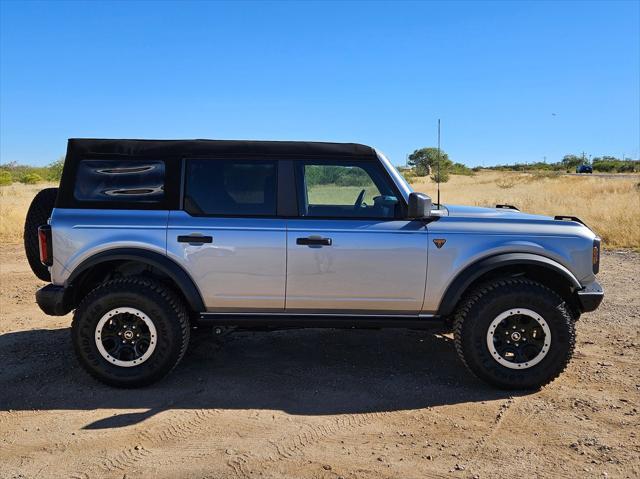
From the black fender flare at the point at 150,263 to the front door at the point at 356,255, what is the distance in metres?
0.79

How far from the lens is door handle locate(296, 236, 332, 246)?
4.02m

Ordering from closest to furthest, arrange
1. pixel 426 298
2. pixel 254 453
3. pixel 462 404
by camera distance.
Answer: pixel 254 453 → pixel 462 404 → pixel 426 298

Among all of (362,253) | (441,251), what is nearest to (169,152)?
(362,253)

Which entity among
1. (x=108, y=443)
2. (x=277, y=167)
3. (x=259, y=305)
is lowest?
(x=108, y=443)

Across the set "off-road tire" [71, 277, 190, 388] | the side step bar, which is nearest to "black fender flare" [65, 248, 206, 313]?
"off-road tire" [71, 277, 190, 388]

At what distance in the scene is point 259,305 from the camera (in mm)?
4145

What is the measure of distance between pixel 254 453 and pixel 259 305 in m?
1.25

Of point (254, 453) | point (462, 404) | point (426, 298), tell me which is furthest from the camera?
point (426, 298)

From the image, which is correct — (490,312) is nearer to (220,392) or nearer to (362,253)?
(362,253)

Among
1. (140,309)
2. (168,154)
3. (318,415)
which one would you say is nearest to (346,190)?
(168,154)

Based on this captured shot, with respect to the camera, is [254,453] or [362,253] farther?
[362,253]

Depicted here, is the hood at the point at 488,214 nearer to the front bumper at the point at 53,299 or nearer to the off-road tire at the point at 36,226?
the front bumper at the point at 53,299

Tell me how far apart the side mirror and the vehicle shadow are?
4.53ft

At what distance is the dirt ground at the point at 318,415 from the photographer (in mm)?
3037
